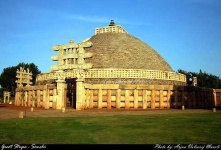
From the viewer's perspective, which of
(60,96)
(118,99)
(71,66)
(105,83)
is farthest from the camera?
(105,83)

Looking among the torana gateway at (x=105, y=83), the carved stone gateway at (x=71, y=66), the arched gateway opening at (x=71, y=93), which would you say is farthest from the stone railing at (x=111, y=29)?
the carved stone gateway at (x=71, y=66)

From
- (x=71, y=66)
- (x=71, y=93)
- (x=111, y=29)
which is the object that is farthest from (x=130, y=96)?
(x=111, y=29)

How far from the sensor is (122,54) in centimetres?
3719

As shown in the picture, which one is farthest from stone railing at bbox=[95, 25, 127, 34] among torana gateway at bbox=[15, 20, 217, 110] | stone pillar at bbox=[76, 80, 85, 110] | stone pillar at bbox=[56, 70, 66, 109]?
stone pillar at bbox=[76, 80, 85, 110]

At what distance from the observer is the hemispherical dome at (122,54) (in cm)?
3556

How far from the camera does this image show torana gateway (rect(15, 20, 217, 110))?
79.2ft

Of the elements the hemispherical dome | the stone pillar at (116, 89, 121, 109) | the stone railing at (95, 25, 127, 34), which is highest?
the stone railing at (95, 25, 127, 34)

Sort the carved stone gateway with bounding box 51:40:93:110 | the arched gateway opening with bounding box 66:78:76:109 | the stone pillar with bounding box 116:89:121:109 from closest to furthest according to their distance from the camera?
the carved stone gateway with bounding box 51:40:93:110, the stone pillar with bounding box 116:89:121:109, the arched gateway opening with bounding box 66:78:76:109

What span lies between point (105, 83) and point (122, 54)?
30.1 ft

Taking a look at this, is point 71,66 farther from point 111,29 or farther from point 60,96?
point 111,29

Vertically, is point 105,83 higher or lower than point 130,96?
higher

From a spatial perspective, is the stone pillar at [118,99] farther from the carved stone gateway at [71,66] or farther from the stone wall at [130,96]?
Result: the carved stone gateway at [71,66]

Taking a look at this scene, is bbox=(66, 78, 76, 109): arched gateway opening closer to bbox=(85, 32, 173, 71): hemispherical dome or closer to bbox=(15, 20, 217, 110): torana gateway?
bbox=(15, 20, 217, 110): torana gateway

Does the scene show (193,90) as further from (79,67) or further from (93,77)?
(79,67)
